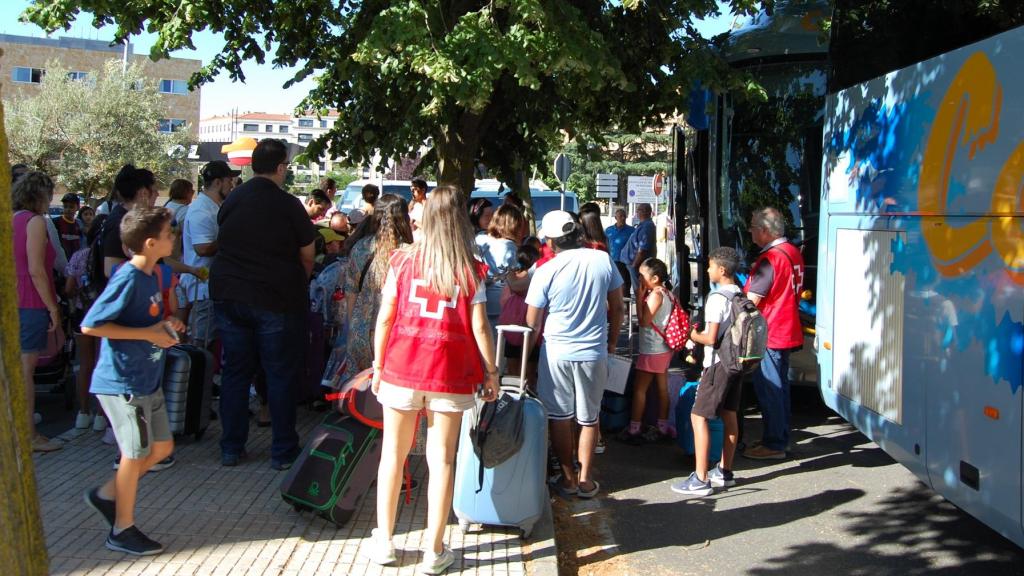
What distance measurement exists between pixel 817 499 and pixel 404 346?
3.57 m

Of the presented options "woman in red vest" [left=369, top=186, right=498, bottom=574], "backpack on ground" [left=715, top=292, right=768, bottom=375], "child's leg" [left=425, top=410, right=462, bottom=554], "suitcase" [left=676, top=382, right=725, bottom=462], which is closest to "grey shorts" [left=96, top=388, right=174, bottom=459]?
"woman in red vest" [left=369, top=186, right=498, bottom=574]

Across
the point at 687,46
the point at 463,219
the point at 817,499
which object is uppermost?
the point at 687,46

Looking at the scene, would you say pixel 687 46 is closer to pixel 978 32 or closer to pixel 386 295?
pixel 978 32

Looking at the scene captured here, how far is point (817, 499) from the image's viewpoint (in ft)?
21.1

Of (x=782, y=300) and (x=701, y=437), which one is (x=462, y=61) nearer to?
(x=782, y=300)

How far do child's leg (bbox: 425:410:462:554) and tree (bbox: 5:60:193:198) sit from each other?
41569 millimetres

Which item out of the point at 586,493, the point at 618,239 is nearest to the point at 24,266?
the point at 586,493

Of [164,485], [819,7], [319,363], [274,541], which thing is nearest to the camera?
[274,541]

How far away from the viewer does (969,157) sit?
15.6 feet

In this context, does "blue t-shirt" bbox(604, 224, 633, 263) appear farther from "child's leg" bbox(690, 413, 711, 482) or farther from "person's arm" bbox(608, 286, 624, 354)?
"child's leg" bbox(690, 413, 711, 482)

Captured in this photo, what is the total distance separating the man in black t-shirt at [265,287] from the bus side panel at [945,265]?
3.64 metres

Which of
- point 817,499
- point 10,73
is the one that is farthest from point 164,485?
point 10,73

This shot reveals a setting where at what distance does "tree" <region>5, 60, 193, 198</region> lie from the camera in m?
42.5

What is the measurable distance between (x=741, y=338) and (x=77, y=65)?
6611cm
